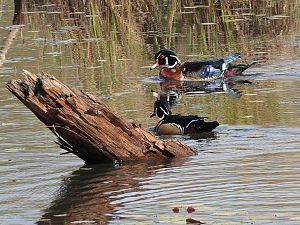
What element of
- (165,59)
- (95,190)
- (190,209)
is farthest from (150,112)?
(190,209)

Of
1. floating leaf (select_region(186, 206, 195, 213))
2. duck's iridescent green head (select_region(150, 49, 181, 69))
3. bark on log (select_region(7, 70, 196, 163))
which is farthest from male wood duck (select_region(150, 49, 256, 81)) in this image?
floating leaf (select_region(186, 206, 195, 213))

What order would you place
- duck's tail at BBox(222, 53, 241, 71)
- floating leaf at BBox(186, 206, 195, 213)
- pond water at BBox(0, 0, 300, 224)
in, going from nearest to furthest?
floating leaf at BBox(186, 206, 195, 213) < pond water at BBox(0, 0, 300, 224) < duck's tail at BBox(222, 53, 241, 71)

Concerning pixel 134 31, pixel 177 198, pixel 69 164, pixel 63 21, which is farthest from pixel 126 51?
pixel 177 198

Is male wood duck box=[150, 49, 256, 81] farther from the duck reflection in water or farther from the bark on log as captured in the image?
the bark on log

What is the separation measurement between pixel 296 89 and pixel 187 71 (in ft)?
8.95

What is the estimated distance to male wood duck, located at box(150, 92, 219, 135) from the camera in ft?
39.0

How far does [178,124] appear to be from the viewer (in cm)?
1225

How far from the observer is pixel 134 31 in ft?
64.7

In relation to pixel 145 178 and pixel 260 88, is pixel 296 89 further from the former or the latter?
pixel 145 178

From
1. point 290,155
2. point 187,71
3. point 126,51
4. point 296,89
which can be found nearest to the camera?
point 290,155

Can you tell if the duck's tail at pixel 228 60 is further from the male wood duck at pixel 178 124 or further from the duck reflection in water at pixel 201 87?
the male wood duck at pixel 178 124

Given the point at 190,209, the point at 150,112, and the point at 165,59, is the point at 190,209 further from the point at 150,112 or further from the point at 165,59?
the point at 165,59

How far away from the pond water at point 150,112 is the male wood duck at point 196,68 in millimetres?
280

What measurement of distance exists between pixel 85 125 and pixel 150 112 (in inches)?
149
